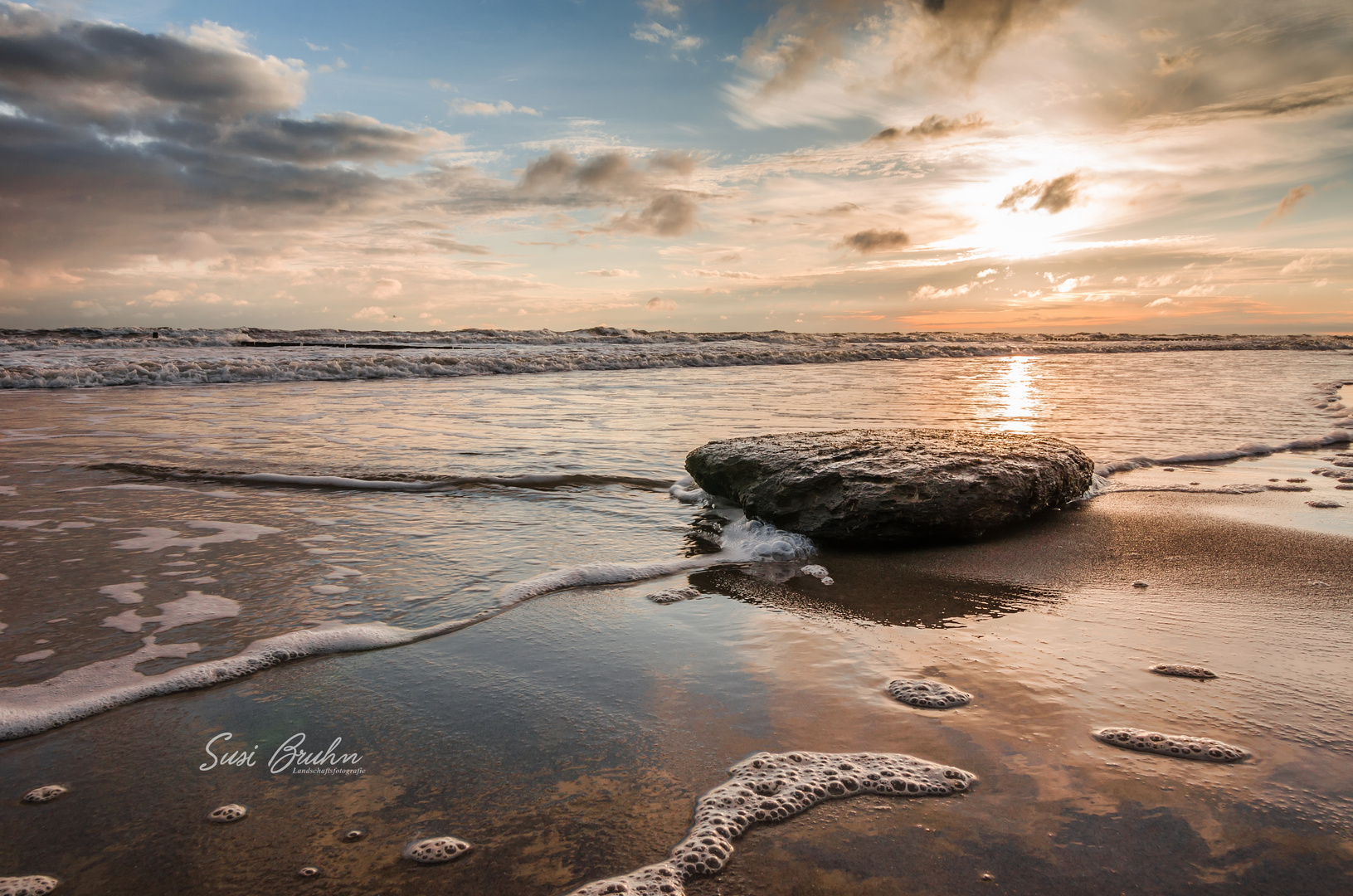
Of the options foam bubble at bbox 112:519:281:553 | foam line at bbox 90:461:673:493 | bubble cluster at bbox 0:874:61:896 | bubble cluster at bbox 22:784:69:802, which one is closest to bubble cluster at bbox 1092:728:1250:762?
bubble cluster at bbox 0:874:61:896

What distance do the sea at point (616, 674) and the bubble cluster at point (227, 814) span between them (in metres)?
0.03

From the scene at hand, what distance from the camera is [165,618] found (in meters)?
3.04

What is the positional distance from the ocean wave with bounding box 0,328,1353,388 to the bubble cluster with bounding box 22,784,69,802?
17.0 meters

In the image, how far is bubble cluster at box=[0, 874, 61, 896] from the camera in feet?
5.10

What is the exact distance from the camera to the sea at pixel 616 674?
167 centimetres

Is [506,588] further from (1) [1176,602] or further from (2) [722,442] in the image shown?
(1) [1176,602]

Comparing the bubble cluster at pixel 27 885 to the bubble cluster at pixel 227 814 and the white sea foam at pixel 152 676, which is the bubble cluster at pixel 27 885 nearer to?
the bubble cluster at pixel 227 814

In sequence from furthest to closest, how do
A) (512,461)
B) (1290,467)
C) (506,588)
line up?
(512,461), (1290,467), (506,588)

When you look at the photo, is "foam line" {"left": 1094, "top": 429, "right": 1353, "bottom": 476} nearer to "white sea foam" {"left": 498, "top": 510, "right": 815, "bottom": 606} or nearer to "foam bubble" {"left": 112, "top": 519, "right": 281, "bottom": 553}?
"white sea foam" {"left": 498, "top": 510, "right": 815, "bottom": 606}

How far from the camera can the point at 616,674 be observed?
2.55m

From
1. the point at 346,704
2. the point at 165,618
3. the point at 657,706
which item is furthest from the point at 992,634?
the point at 165,618

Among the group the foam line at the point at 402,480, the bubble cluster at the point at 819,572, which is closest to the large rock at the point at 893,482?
the bubble cluster at the point at 819,572

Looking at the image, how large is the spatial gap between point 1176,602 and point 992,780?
1.97 m

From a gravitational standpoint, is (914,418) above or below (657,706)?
above
